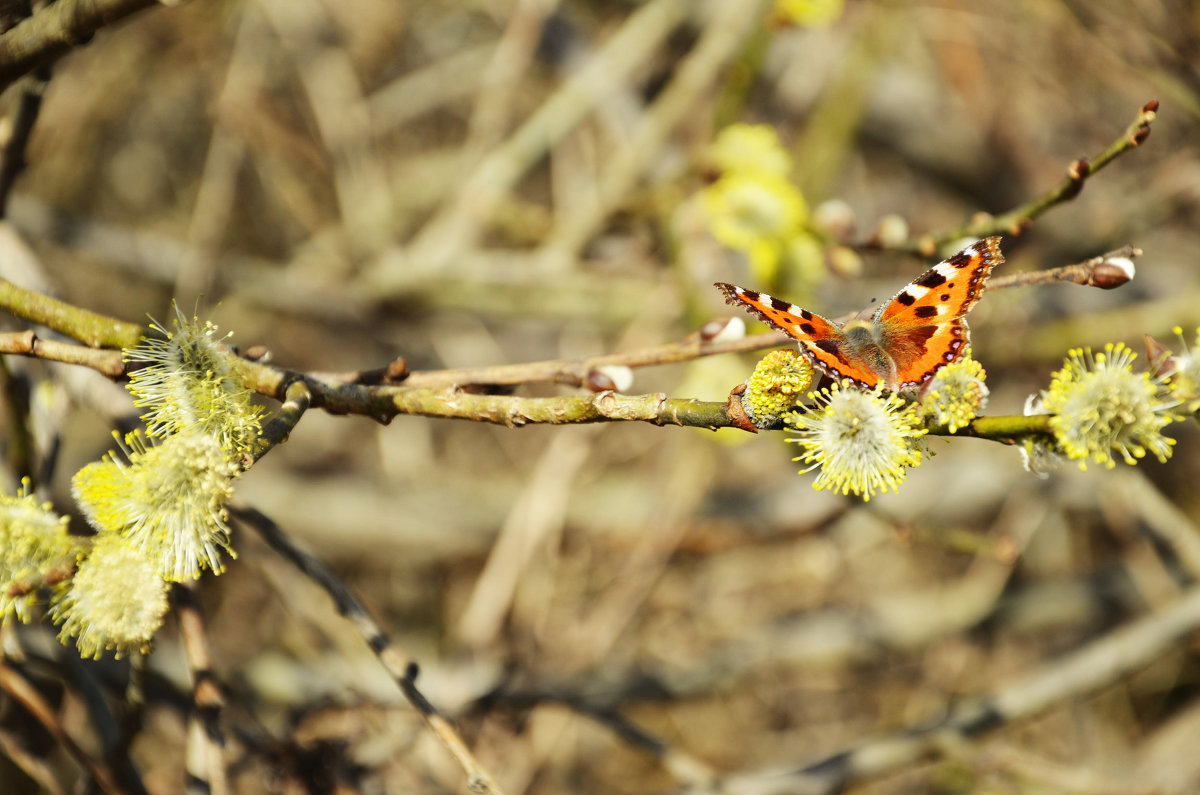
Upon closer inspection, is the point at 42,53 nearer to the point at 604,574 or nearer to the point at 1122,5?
the point at 604,574

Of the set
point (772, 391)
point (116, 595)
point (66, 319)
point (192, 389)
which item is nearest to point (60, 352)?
point (66, 319)

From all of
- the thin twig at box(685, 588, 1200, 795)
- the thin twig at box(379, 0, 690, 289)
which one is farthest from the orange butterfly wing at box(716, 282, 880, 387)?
the thin twig at box(379, 0, 690, 289)

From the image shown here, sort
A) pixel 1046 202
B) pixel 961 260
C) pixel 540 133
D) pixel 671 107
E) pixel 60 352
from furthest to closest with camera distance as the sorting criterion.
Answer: pixel 540 133 < pixel 671 107 < pixel 1046 202 < pixel 961 260 < pixel 60 352

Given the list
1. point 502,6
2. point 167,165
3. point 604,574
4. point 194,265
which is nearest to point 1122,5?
point 502,6

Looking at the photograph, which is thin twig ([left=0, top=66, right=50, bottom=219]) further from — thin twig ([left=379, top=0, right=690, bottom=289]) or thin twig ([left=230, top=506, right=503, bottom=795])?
thin twig ([left=379, top=0, right=690, bottom=289])

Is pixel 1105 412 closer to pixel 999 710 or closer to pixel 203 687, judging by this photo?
pixel 203 687

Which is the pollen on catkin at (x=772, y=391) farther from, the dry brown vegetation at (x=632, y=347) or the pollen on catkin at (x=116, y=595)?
the dry brown vegetation at (x=632, y=347)

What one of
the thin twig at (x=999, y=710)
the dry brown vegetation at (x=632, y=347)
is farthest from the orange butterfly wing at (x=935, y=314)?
the thin twig at (x=999, y=710)
